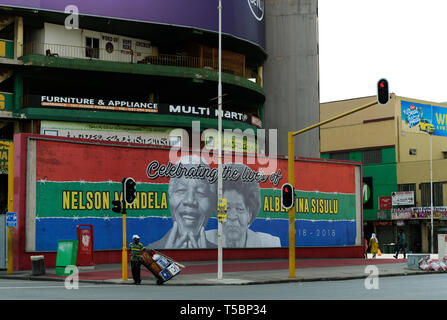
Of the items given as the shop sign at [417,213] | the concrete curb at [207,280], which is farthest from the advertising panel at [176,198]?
the shop sign at [417,213]

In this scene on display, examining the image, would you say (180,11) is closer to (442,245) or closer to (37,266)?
(442,245)

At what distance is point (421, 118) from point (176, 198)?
166 ft

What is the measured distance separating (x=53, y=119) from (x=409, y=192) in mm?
43284

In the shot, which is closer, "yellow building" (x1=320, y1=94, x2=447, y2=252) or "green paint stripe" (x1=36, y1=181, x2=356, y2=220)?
"green paint stripe" (x1=36, y1=181, x2=356, y2=220)

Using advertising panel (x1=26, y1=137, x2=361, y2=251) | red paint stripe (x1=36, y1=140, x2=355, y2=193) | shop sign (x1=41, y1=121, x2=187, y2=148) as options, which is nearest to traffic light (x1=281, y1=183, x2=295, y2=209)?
advertising panel (x1=26, y1=137, x2=361, y2=251)

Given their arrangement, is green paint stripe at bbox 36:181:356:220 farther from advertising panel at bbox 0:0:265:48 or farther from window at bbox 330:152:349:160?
→ window at bbox 330:152:349:160

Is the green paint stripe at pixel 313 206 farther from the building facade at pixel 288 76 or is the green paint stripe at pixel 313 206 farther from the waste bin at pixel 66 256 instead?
the waste bin at pixel 66 256

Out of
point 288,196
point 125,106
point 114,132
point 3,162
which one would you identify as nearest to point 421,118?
point 125,106

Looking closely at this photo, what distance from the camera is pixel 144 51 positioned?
5166 cm

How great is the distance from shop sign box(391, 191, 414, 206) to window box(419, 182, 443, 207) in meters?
1.15

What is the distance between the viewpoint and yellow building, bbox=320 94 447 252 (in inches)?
2881
